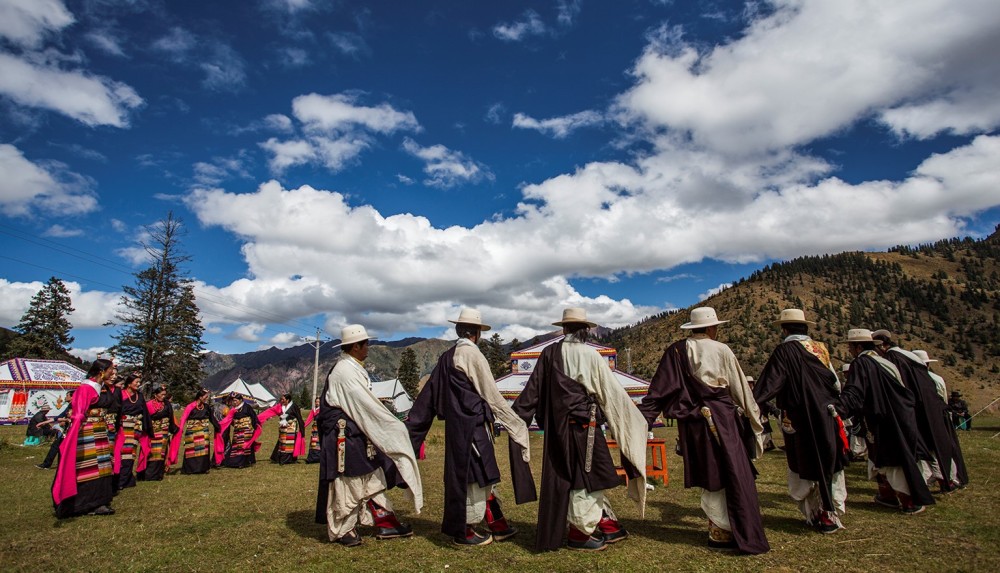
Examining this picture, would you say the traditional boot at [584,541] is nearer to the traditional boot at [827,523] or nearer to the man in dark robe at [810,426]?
the man in dark robe at [810,426]

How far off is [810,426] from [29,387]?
40295 mm

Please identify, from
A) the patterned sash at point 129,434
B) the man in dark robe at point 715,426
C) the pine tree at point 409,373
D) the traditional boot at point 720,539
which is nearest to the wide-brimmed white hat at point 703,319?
the man in dark robe at point 715,426

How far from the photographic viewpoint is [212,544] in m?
5.25

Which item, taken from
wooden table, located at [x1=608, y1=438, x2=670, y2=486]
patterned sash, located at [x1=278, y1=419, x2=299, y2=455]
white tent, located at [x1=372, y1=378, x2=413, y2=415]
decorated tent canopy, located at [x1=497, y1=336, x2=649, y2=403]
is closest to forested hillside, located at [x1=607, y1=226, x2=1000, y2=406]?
decorated tent canopy, located at [x1=497, y1=336, x2=649, y2=403]

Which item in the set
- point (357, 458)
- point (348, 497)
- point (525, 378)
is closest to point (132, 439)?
point (348, 497)

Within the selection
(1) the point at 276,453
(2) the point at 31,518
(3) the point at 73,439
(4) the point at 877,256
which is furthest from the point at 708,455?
(4) the point at 877,256

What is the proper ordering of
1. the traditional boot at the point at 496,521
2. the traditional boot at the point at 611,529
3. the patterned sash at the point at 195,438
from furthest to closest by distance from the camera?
the patterned sash at the point at 195,438 < the traditional boot at the point at 496,521 < the traditional boot at the point at 611,529

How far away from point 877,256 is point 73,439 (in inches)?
5320

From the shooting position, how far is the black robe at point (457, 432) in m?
5.02

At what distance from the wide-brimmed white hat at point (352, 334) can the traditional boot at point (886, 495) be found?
6.72 m

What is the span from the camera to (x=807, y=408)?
5.35 metres

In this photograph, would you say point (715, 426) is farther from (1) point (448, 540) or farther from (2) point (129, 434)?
(2) point (129, 434)

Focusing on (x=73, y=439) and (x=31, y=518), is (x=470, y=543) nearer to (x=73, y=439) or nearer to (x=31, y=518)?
(x=73, y=439)

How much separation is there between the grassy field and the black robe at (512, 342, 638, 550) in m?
0.34
